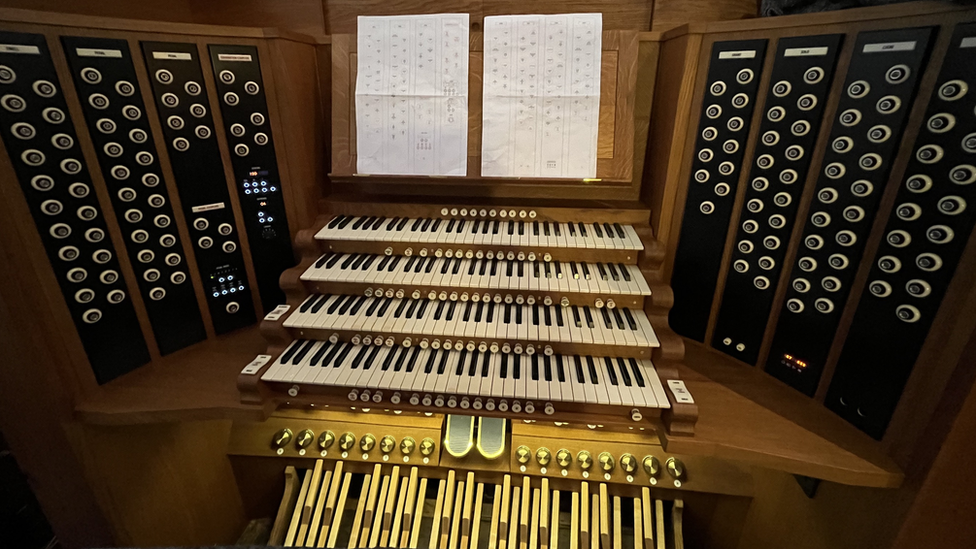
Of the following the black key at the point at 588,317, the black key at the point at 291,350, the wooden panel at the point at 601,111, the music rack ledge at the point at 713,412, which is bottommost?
the music rack ledge at the point at 713,412

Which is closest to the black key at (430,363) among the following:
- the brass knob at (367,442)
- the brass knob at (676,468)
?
the brass knob at (367,442)

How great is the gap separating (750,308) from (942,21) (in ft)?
2.69

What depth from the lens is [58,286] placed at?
4.27 feet

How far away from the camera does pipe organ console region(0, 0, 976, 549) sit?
1.13m

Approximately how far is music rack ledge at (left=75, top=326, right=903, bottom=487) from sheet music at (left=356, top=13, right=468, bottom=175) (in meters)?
0.90

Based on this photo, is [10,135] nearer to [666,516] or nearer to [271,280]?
[271,280]

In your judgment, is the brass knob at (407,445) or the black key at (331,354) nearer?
the black key at (331,354)

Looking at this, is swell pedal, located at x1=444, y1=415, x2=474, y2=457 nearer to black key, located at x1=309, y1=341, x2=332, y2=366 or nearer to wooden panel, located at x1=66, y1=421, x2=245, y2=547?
black key, located at x1=309, y1=341, x2=332, y2=366

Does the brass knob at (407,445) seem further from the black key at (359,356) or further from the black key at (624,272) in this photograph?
the black key at (624,272)

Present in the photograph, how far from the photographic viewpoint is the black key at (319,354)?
56.6 inches

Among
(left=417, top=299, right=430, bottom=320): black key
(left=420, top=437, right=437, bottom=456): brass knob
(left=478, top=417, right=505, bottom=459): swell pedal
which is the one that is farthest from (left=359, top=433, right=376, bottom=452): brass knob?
(left=417, top=299, right=430, bottom=320): black key

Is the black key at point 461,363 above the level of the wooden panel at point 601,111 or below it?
below

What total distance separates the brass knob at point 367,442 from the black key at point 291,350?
1.77 feet

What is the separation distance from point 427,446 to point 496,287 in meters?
0.76
